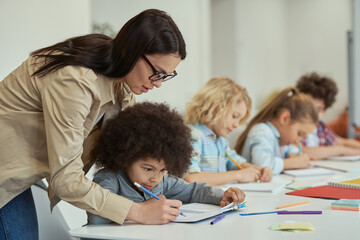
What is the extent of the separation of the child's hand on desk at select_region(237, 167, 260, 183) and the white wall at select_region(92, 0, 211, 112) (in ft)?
7.43

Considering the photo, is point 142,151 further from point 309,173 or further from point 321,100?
point 321,100

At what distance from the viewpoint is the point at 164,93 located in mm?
4465

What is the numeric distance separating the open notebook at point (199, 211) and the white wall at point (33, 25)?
3.74ft

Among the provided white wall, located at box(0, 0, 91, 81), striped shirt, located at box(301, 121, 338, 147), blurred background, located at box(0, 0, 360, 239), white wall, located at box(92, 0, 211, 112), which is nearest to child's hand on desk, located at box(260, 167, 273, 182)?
white wall, located at box(0, 0, 91, 81)

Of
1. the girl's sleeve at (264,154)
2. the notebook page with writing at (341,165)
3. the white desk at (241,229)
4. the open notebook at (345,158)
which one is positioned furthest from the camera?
Result: the open notebook at (345,158)

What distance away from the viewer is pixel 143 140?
4.62 feet

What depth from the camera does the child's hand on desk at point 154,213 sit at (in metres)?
1.28

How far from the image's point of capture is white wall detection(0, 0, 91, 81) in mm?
2166

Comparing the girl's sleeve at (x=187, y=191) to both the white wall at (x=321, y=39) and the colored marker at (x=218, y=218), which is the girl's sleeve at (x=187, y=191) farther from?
the white wall at (x=321, y=39)

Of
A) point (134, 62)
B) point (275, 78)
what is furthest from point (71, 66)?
point (275, 78)

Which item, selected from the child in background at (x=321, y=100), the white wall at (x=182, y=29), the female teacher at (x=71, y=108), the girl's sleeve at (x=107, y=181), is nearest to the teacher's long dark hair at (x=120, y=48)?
the female teacher at (x=71, y=108)

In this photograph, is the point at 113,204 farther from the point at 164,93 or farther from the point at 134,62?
the point at 164,93

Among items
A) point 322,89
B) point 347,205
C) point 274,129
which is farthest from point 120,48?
point 322,89

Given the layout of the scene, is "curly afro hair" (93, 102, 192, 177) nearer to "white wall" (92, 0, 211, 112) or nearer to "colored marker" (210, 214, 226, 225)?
"colored marker" (210, 214, 226, 225)
